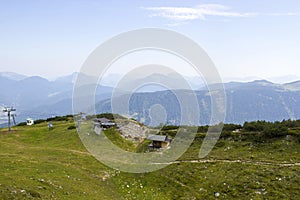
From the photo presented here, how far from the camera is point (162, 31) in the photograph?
31.3m

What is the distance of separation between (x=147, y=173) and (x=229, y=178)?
1011cm

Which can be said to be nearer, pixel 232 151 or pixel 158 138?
pixel 232 151

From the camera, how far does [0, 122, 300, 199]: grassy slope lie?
25641 millimetres

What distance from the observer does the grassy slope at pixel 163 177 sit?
84.1 ft

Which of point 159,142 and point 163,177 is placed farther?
point 159,142

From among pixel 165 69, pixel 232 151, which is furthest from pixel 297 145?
pixel 165 69

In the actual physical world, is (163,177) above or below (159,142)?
below

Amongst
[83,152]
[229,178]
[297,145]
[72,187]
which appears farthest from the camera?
[83,152]

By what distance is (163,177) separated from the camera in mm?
34344

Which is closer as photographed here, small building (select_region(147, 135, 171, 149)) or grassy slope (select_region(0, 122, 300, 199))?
grassy slope (select_region(0, 122, 300, 199))

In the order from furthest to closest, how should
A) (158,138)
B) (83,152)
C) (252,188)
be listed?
(158,138) → (83,152) → (252,188)

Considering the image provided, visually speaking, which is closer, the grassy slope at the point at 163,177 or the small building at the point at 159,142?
the grassy slope at the point at 163,177

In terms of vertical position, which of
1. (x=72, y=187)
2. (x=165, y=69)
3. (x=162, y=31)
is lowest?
(x=72, y=187)

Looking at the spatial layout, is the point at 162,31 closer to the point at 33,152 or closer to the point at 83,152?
the point at 83,152
